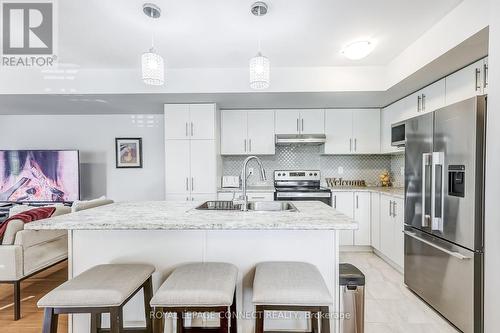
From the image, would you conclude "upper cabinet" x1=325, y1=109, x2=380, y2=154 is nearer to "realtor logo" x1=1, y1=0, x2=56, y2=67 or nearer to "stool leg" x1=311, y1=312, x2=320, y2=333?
"stool leg" x1=311, y1=312, x2=320, y2=333

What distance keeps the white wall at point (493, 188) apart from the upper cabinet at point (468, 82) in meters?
0.65

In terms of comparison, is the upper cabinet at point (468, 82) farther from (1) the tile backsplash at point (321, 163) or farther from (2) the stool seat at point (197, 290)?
(2) the stool seat at point (197, 290)

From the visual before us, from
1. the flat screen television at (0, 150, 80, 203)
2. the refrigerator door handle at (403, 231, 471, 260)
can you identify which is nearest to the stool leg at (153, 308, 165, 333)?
the refrigerator door handle at (403, 231, 471, 260)

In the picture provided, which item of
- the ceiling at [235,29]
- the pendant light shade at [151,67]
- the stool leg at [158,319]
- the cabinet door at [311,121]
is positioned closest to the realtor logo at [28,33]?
the ceiling at [235,29]

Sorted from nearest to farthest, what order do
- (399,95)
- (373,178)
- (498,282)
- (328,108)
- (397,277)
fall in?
(498,282) < (397,277) < (399,95) < (328,108) < (373,178)

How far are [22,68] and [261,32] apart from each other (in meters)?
2.89

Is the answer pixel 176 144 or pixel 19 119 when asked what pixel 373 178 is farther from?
pixel 19 119

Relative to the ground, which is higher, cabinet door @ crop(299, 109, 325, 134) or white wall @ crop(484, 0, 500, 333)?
cabinet door @ crop(299, 109, 325, 134)

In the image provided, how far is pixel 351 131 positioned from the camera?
153 inches

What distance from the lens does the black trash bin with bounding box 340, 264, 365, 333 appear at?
4.76 ft

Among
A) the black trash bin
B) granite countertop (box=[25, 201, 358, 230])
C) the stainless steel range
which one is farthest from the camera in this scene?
the stainless steel range

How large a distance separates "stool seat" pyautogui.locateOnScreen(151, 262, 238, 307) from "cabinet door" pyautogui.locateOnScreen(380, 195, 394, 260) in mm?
2498

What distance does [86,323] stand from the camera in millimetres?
1618

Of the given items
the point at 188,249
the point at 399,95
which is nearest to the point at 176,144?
the point at 188,249
